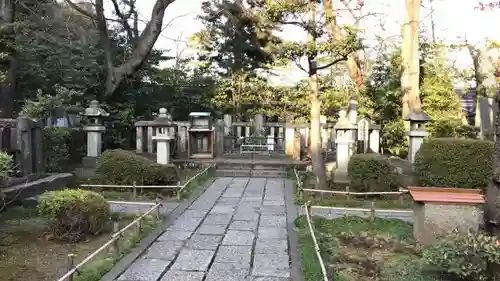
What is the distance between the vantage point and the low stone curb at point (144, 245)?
17.4 ft

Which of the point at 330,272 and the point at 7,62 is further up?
the point at 7,62

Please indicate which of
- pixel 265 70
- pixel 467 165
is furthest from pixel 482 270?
pixel 265 70

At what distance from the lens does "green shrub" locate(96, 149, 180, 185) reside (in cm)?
1101

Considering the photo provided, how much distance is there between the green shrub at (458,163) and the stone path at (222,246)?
11.3 feet

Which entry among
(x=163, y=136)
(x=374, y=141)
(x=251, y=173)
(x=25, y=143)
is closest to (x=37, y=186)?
(x=25, y=143)

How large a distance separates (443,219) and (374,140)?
9238 millimetres

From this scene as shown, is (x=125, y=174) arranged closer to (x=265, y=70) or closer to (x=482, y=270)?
(x=482, y=270)

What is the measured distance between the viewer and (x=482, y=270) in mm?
4906

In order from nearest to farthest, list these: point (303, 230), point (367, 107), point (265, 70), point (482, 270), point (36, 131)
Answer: point (482, 270)
point (303, 230)
point (36, 131)
point (367, 107)
point (265, 70)

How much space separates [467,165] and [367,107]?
8507 mm

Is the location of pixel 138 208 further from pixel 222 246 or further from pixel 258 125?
pixel 258 125

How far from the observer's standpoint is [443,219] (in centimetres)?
673

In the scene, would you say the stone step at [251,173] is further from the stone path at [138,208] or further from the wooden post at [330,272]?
the wooden post at [330,272]

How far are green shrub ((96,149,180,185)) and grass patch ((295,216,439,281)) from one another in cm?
412
